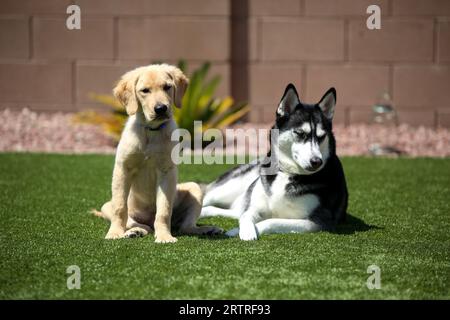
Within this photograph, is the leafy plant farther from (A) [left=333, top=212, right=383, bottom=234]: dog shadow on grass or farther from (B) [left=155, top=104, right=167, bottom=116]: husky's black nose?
(B) [left=155, top=104, right=167, bottom=116]: husky's black nose

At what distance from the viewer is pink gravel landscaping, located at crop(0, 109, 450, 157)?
1120cm

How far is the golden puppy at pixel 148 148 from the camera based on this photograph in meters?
5.49

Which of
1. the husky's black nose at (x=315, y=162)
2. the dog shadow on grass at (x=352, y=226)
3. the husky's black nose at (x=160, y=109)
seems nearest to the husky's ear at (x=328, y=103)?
the husky's black nose at (x=315, y=162)

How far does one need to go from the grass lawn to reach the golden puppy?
0.81 ft

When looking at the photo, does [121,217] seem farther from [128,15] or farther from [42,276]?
[128,15]

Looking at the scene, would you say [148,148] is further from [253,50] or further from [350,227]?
[253,50]

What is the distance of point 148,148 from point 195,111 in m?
5.75

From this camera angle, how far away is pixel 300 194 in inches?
235

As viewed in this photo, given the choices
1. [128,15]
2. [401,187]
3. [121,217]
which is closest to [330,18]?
[128,15]

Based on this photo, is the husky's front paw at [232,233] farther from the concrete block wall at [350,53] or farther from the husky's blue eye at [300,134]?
the concrete block wall at [350,53]

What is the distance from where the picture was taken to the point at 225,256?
495 cm

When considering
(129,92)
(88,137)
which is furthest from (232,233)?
(88,137)

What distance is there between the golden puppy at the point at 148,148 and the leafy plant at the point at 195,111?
5.36m

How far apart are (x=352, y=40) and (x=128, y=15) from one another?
3.75 metres
